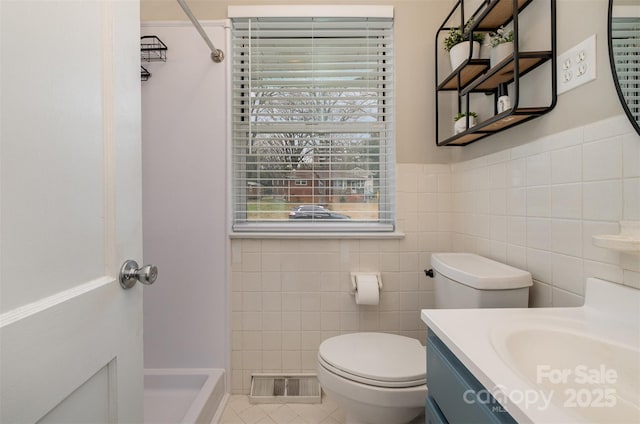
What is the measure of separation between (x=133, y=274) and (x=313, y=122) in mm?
1243

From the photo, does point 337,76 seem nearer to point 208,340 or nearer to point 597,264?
point 597,264

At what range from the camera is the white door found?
43 cm

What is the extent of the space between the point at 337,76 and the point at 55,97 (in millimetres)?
1398

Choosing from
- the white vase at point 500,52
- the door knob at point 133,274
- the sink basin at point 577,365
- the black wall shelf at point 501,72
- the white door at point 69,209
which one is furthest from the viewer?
the white vase at point 500,52

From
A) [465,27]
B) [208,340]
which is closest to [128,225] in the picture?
[208,340]

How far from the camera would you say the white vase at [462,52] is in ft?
3.98

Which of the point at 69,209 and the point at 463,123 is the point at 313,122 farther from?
the point at 69,209

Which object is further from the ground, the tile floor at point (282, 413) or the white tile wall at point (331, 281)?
the white tile wall at point (331, 281)

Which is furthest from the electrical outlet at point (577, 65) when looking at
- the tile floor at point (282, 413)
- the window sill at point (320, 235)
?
the tile floor at point (282, 413)

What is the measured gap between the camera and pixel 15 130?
0.43m

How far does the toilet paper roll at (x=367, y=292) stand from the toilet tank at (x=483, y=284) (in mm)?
356

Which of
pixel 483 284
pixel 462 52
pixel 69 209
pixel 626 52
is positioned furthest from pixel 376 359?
pixel 462 52

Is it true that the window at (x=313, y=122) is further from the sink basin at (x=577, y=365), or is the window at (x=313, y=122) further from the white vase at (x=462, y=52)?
the sink basin at (x=577, y=365)

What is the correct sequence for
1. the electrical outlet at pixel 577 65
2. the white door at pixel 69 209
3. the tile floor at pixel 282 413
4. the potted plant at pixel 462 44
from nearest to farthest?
the white door at pixel 69 209 < the electrical outlet at pixel 577 65 < the potted plant at pixel 462 44 < the tile floor at pixel 282 413
